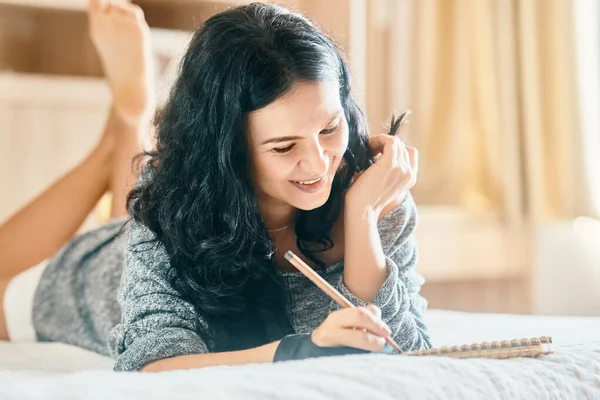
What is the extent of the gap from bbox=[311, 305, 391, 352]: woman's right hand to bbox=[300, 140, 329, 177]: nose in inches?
9.1

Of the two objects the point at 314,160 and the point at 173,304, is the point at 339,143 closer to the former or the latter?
the point at 314,160

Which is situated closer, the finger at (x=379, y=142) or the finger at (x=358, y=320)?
the finger at (x=358, y=320)

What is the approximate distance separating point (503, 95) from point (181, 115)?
180 centimetres

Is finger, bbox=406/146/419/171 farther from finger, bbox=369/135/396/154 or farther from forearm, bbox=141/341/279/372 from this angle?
forearm, bbox=141/341/279/372

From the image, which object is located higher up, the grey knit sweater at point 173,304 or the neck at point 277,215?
the neck at point 277,215

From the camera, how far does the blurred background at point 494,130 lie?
257 centimetres

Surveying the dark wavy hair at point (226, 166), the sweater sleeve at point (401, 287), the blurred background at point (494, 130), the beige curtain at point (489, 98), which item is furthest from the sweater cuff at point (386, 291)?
the beige curtain at point (489, 98)

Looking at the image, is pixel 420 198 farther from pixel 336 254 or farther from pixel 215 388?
pixel 215 388

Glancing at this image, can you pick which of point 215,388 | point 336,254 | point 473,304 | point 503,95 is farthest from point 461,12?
point 215,388

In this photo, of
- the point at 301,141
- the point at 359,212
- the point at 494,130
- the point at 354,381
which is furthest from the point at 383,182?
the point at 494,130

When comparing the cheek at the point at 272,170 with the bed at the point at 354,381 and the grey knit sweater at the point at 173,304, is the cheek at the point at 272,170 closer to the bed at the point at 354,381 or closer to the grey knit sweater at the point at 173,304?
the grey knit sweater at the point at 173,304

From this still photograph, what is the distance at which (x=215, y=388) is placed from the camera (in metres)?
0.67

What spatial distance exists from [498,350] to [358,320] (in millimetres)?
137

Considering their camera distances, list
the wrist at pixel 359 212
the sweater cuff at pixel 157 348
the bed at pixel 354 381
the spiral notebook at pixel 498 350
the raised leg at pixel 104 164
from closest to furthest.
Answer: the bed at pixel 354 381, the spiral notebook at pixel 498 350, the sweater cuff at pixel 157 348, the wrist at pixel 359 212, the raised leg at pixel 104 164
